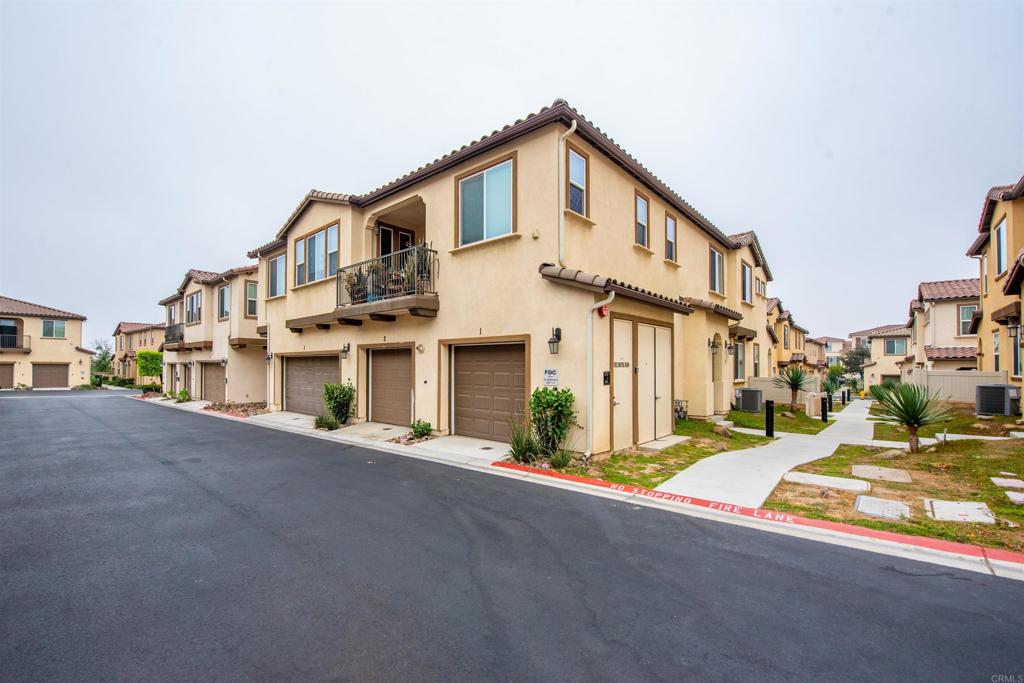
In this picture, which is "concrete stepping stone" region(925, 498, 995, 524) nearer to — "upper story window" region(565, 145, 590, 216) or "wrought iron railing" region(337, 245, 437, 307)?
"upper story window" region(565, 145, 590, 216)

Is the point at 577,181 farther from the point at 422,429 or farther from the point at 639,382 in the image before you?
the point at 422,429

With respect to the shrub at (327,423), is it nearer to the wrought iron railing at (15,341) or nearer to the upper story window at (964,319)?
the upper story window at (964,319)

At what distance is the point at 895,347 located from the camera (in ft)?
127

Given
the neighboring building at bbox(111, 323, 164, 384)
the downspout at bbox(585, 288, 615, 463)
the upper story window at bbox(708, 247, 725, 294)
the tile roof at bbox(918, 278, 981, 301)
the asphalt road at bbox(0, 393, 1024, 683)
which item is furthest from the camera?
the neighboring building at bbox(111, 323, 164, 384)

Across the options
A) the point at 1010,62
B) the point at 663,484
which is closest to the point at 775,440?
the point at 663,484

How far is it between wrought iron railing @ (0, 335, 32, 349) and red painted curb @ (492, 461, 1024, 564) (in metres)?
55.4

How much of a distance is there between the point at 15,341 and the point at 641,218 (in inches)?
2227

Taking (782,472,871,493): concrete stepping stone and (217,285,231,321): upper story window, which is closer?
(782,472,871,493): concrete stepping stone

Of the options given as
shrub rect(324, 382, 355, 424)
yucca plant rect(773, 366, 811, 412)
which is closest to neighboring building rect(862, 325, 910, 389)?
yucca plant rect(773, 366, 811, 412)

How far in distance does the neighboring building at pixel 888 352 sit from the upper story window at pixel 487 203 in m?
42.9

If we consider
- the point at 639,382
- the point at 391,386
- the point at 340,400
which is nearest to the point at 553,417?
the point at 639,382

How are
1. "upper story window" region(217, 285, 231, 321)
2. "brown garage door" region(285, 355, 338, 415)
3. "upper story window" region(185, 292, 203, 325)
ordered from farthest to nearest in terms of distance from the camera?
"upper story window" region(185, 292, 203, 325) < "upper story window" region(217, 285, 231, 321) < "brown garage door" region(285, 355, 338, 415)

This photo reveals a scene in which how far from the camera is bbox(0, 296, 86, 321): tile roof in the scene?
39062 millimetres

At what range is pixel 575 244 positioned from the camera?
32.1ft
